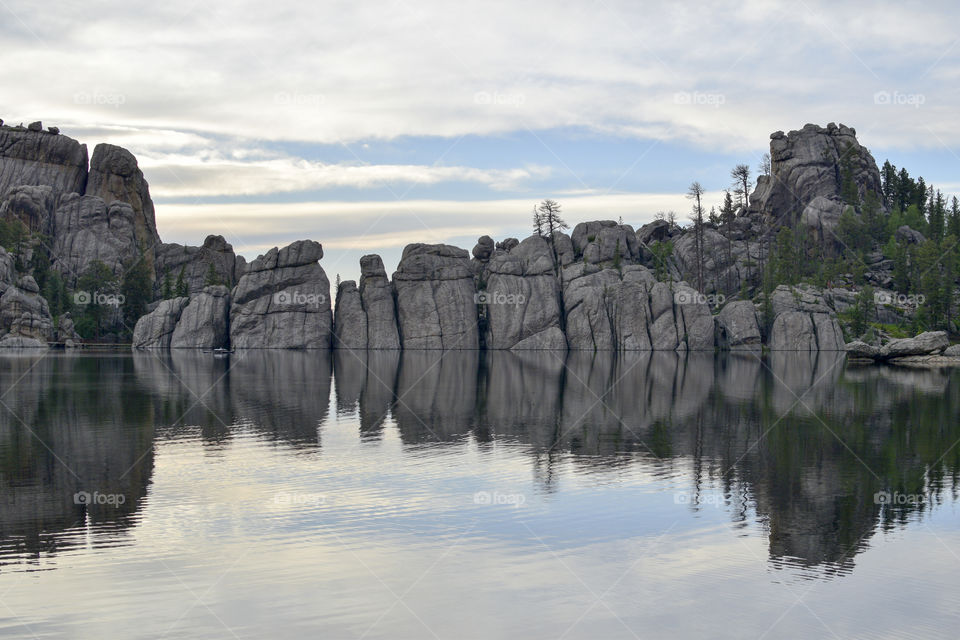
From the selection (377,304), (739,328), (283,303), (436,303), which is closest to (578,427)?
(739,328)

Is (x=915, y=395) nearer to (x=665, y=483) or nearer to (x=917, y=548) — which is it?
(x=665, y=483)

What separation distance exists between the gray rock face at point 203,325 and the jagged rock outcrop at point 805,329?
92.8m

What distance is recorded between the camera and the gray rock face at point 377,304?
15275 centimetres

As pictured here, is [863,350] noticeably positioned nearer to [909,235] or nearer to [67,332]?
[909,235]

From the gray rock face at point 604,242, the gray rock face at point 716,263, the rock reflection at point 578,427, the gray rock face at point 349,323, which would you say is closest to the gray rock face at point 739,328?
the gray rock face at point 716,263

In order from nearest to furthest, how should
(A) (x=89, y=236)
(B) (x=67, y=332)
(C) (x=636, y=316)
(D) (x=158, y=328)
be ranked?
1. (C) (x=636, y=316)
2. (D) (x=158, y=328)
3. (B) (x=67, y=332)
4. (A) (x=89, y=236)

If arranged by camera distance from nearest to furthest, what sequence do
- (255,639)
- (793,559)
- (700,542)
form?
(255,639) → (793,559) → (700,542)

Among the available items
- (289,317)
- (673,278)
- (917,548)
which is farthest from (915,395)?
(289,317)

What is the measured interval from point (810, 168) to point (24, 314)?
152697mm

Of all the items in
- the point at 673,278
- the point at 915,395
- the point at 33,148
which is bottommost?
the point at 915,395

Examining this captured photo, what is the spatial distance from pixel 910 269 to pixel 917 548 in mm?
141030

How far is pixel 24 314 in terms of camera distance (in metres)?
144

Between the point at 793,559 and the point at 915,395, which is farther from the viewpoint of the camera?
the point at 915,395

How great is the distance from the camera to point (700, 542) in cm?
2267
